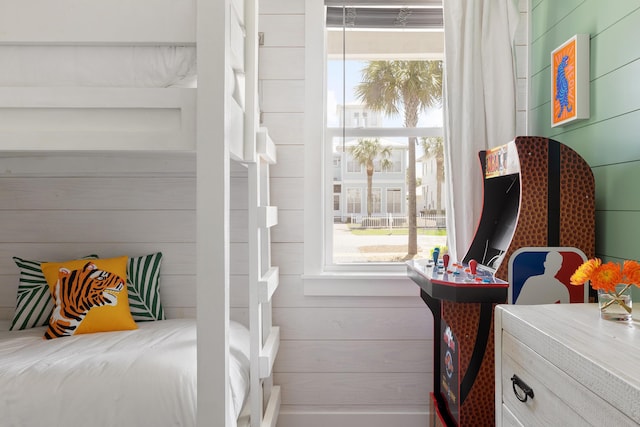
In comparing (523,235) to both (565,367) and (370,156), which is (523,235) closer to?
(565,367)

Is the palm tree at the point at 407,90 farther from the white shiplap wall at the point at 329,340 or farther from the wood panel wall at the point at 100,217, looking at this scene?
the wood panel wall at the point at 100,217

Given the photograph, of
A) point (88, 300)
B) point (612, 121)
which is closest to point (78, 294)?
point (88, 300)

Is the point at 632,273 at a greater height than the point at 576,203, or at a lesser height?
lesser

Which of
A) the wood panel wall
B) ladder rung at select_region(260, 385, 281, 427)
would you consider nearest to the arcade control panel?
ladder rung at select_region(260, 385, 281, 427)

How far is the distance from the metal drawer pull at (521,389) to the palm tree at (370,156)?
1236 mm

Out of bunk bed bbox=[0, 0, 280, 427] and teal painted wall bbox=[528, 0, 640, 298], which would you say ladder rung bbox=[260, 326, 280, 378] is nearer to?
bunk bed bbox=[0, 0, 280, 427]

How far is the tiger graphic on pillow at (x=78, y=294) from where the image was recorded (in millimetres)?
1688

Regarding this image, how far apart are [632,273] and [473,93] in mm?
1197

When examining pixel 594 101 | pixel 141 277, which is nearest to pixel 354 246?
pixel 141 277

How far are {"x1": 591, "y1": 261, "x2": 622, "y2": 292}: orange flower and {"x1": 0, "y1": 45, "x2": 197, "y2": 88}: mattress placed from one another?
1118mm

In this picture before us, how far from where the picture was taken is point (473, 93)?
1.99 metres

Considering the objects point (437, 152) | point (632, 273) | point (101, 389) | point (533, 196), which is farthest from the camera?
point (437, 152)

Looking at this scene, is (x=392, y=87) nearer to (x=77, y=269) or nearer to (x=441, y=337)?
(x=441, y=337)

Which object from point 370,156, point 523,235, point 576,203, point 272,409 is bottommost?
point 272,409
